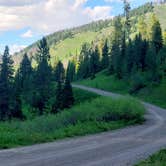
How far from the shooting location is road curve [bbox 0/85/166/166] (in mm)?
14453

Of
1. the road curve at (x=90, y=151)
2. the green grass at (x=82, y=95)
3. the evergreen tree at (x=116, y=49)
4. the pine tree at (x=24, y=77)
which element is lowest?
the green grass at (x=82, y=95)

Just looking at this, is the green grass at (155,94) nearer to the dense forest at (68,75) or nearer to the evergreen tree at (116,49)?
the dense forest at (68,75)

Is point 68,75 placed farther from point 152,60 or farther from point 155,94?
point 155,94

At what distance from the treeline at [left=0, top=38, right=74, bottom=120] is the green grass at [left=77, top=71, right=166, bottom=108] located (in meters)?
9.05

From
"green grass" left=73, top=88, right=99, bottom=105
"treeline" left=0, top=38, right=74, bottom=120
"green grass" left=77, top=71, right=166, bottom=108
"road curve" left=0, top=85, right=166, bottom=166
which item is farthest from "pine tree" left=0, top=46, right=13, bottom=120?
"road curve" left=0, top=85, right=166, bottom=166

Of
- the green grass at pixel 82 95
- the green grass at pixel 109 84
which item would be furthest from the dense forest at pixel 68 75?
the green grass at pixel 82 95

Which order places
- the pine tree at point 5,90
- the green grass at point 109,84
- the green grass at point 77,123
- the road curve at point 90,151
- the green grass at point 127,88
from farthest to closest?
the green grass at point 109,84 → the pine tree at point 5,90 → the green grass at point 127,88 → the green grass at point 77,123 → the road curve at point 90,151

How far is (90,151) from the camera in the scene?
55.4 feet

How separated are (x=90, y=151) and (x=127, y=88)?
6854cm

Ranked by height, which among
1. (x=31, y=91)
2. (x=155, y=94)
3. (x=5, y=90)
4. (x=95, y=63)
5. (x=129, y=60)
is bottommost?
(x=31, y=91)

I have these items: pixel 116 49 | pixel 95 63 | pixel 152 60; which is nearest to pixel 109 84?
pixel 116 49

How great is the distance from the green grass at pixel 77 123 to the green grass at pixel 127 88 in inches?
981

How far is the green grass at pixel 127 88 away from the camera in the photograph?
211ft

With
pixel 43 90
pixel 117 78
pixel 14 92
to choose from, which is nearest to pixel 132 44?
pixel 117 78
